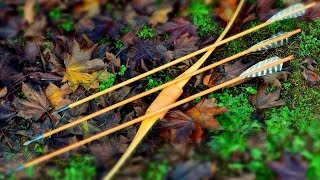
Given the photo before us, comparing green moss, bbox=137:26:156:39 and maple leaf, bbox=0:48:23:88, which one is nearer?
maple leaf, bbox=0:48:23:88

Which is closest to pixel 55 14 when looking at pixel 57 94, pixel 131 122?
pixel 57 94

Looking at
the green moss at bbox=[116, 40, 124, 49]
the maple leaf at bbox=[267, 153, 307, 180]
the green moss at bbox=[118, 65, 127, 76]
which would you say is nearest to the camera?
the maple leaf at bbox=[267, 153, 307, 180]

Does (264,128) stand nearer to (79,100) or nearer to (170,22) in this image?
(170,22)

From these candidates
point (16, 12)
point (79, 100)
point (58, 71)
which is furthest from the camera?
point (58, 71)

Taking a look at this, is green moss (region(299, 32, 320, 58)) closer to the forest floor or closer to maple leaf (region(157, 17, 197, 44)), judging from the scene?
the forest floor

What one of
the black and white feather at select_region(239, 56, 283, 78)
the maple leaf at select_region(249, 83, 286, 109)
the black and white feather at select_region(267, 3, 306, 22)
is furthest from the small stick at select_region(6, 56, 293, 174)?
the black and white feather at select_region(267, 3, 306, 22)

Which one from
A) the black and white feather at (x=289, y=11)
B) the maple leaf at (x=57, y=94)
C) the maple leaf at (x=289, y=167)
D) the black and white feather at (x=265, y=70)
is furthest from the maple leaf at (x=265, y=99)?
the maple leaf at (x=57, y=94)

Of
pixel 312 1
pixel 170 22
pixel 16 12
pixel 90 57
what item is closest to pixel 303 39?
pixel 312 1
